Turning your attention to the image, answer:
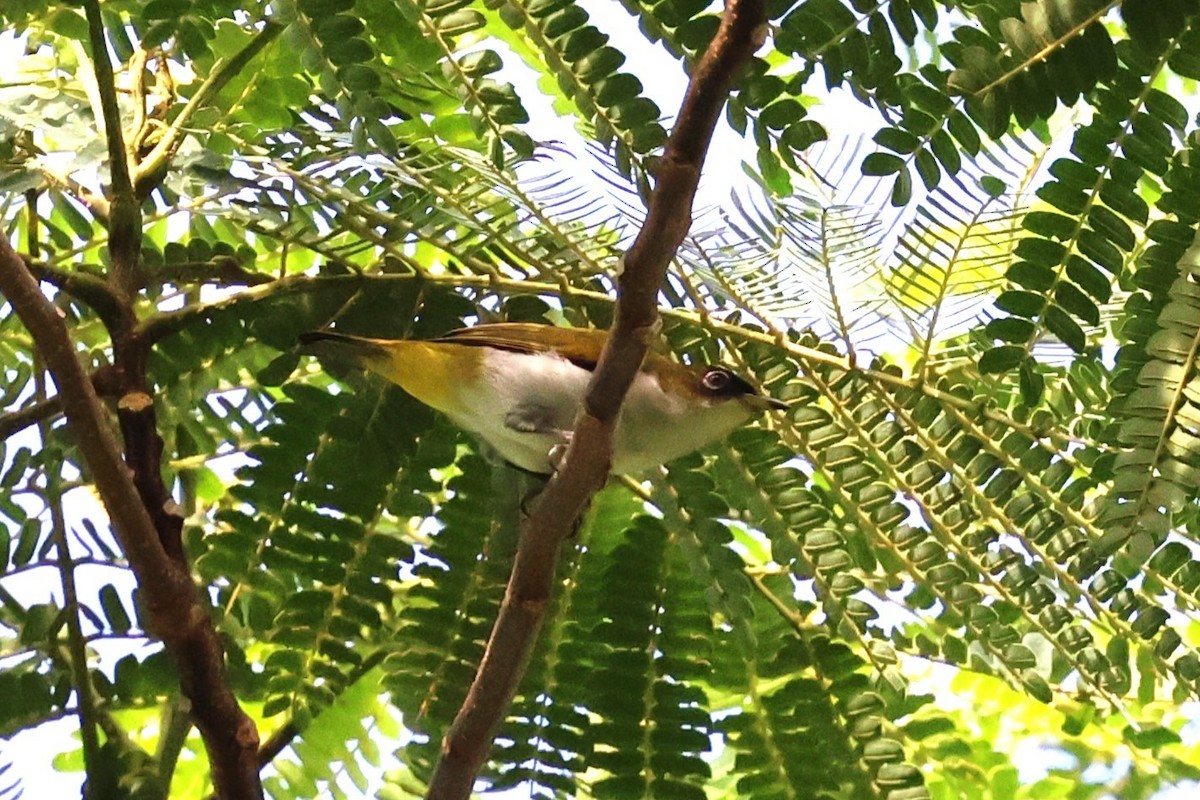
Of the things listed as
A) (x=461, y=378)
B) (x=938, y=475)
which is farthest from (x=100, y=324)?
(x=938, y=475)

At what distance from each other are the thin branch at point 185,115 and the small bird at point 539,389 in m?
0.19

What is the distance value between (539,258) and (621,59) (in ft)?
0.65

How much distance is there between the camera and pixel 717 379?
98 centimetres

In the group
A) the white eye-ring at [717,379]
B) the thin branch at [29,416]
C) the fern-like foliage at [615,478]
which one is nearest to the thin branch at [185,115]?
the fern-like foliage at [615,478]

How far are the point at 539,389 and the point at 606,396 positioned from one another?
395mm

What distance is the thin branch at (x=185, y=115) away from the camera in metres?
1.02

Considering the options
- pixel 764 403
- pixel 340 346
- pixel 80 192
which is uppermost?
pixel 80 192

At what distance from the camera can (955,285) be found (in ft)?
2.95

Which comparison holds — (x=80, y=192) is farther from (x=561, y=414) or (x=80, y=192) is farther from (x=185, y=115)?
(x=561, y=414)

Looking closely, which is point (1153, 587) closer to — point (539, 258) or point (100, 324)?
point (539, 258)

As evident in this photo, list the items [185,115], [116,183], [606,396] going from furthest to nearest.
Result: [185,115], [116,183], [606,396]

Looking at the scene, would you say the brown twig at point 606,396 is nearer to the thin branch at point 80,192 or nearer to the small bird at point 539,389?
the small bird at point 539,389

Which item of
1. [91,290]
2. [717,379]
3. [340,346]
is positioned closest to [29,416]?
[91,290]

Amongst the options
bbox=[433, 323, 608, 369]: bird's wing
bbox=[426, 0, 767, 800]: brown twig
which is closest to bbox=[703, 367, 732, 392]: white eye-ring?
bbox=[433, 323, 608, 369]: bird's wing
